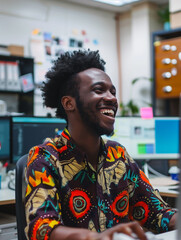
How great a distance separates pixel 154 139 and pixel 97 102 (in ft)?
4.37

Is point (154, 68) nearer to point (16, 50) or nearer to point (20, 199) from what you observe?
point (16, 50)

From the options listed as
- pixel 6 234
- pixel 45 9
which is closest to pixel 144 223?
pixel 6 234

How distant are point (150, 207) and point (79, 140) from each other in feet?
1.06

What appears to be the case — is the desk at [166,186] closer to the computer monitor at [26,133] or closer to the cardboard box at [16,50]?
the computer monitor at [26,133]

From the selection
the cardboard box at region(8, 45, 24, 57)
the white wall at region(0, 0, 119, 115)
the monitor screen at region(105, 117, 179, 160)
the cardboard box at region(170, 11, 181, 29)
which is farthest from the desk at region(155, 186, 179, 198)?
the cardboard box at region(8, 45, 24, 57)

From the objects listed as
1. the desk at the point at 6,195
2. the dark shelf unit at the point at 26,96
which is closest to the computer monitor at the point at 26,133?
the desk at the point at 6,195

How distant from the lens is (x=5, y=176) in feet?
7.48

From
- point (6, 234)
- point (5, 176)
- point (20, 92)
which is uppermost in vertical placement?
point (20, 92)

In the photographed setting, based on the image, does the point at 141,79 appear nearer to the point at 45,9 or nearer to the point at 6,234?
the point at 45,9

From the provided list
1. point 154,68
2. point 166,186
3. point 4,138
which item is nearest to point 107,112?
point 166,186

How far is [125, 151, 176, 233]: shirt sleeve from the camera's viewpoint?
1139 mm

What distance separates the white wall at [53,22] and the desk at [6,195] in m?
2.51

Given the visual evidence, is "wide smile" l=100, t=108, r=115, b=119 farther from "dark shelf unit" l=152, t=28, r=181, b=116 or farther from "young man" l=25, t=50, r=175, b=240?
"dark shelf unit" l=152, t=28, r=181, b=116

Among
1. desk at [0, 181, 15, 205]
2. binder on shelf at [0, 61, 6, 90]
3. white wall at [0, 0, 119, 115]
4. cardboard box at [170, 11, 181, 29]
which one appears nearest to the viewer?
desk at [0, 181, 15, 205]
